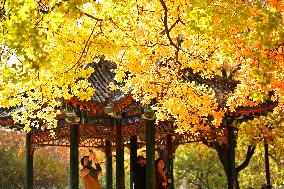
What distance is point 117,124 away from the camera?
53.3ft

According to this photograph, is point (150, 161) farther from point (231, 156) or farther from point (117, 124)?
point (231, 156)

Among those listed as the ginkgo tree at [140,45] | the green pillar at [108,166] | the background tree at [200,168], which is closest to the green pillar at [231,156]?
the ginkgo tree at [140,45]

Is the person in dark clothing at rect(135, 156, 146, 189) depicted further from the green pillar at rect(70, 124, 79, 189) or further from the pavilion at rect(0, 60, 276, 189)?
the green pillar at rect(70, 124, 79, 189)

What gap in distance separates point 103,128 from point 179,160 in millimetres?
17352

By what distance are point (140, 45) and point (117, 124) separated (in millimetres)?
6571

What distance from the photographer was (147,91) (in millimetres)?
11094

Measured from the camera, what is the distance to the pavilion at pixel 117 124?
534 inches

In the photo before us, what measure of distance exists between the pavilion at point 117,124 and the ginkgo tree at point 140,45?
4.25ft

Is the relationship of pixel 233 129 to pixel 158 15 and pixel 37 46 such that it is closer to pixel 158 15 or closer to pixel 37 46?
pixel 158 15

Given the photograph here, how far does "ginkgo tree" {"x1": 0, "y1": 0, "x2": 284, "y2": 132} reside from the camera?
663cm

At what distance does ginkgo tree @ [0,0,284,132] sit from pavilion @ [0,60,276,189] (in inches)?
51.0

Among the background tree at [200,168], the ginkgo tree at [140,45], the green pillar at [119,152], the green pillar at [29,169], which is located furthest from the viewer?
the background tree at [200,168]

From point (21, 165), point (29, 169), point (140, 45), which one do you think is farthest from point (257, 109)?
point (21, 165)

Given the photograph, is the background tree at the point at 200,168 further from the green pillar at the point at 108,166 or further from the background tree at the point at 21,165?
the background tree at the point at 21,165
